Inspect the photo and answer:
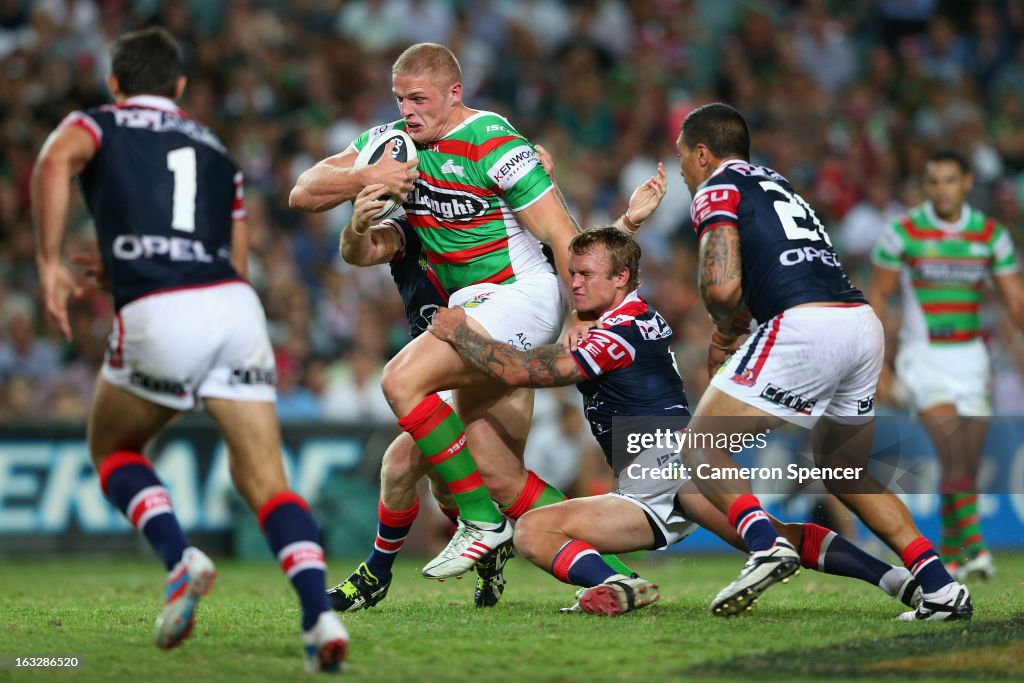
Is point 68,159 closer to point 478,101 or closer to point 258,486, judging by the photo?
point 258,486

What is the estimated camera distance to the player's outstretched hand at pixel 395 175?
22.2 ft

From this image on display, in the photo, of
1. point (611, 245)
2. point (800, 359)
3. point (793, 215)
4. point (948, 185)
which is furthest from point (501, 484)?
point (948, 185)

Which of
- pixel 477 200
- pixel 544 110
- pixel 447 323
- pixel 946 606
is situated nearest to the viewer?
pixel 946 606

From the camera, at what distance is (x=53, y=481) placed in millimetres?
12305

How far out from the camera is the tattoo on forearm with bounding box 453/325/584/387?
664cm

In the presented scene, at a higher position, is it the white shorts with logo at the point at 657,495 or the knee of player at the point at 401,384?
the knee of player at the point at 401,384

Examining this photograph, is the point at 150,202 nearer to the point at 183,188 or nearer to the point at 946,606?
the point at 183,188

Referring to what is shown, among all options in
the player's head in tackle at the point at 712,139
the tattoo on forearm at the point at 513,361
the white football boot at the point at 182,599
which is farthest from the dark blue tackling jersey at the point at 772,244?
the white football boot at the point at 182,599

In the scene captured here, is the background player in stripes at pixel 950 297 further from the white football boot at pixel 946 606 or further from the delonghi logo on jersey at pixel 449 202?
the delonghi logo on jersey at pixel 449 202

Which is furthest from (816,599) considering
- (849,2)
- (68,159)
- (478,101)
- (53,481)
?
(849,2)

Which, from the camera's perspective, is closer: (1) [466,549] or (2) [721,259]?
(2) [721,259]

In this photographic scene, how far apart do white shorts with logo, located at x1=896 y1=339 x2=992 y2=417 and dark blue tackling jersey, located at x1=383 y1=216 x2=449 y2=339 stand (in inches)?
175

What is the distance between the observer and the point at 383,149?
275 inches

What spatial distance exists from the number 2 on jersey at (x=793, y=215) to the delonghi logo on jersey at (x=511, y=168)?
1.24 metres
